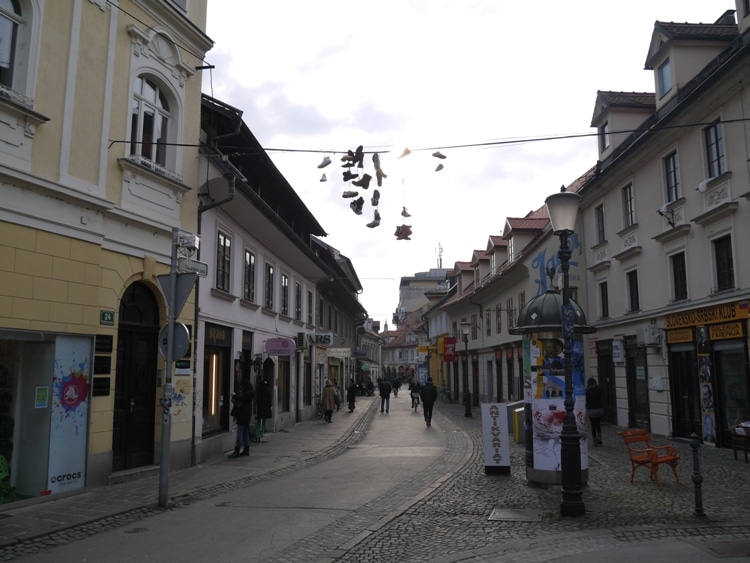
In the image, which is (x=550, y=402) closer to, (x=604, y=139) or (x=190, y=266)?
(x=190, y=266)

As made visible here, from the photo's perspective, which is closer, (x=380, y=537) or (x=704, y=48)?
(x=380, y=537)

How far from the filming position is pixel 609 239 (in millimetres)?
22516

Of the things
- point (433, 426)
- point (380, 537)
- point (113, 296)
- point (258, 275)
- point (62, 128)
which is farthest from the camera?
point (433, 426)

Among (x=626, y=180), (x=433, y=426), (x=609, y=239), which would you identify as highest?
(x=626, y=180)

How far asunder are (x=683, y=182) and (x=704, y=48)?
12.7 ft

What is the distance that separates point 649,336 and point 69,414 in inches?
628

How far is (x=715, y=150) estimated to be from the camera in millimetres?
15891

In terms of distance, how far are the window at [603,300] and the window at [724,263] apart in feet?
23.0

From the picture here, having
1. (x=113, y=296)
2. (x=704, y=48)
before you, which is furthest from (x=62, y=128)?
(x=704, y=48)

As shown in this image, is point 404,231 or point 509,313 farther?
point 509,313

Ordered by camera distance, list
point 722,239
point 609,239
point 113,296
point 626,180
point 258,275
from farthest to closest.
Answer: point 609,239, point 626,180, point 258,275, point 722,239, point 113,296

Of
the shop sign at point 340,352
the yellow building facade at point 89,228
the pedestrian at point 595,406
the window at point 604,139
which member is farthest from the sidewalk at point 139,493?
the window at point 604,139

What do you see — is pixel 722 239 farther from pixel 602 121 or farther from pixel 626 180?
pixel 602 121

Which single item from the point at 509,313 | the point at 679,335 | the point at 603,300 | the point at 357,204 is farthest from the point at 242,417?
the point at 509,313
